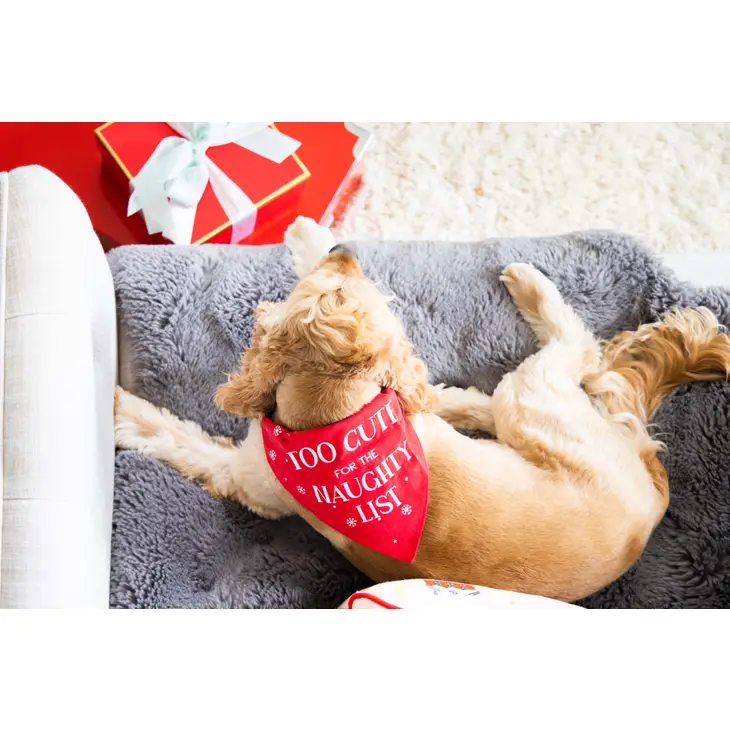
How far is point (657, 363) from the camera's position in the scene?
1.68m

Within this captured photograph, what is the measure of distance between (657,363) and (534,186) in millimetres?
722

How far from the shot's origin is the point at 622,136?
213cm

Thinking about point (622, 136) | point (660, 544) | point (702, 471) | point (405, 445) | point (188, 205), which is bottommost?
point (660, 544)

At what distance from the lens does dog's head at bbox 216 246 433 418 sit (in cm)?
124

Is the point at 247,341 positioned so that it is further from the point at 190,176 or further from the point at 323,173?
the point at 323,173

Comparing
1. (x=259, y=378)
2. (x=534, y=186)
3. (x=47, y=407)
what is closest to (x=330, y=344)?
(x=259, y=378)

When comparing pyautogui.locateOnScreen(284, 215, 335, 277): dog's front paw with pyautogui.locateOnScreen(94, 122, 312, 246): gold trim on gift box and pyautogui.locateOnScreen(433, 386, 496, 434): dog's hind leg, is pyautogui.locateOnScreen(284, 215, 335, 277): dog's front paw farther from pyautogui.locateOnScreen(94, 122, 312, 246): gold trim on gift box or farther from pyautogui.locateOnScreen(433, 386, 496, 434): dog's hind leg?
pyautogui.locateOnScreen(433, 386, 496, 434): dog's hind leg

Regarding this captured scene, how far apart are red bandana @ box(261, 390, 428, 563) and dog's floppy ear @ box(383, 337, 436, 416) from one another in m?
0.03

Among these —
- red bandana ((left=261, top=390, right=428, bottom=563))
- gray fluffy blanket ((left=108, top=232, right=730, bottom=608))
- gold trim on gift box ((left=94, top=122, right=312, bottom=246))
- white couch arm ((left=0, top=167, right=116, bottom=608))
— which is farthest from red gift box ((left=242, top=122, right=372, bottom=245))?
red bandana ((left=261, top=390, right=428, bottom=563))

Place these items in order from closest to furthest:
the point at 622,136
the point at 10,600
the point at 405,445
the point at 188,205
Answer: the point at 10,600
the point at 405,445
the point at 188,205
the point at 622,136

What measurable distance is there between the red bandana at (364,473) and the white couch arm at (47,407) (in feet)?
1.15
